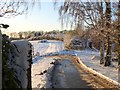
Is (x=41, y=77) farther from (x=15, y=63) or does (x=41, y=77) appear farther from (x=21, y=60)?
(x=15, y=63)

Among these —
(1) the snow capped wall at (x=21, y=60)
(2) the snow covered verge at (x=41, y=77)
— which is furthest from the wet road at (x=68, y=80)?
(1) the snow capped wall at (x=21, y=60)

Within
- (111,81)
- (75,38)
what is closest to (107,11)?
(111,81)

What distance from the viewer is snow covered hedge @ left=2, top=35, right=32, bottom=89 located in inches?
183

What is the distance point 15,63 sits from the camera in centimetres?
529

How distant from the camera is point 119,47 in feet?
55.5

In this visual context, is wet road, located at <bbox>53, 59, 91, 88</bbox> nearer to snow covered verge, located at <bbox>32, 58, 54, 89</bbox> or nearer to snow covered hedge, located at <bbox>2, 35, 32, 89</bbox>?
snow covered verge, located at <bbox>32, 58, 54, 89</bbox>

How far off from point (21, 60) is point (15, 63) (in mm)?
271

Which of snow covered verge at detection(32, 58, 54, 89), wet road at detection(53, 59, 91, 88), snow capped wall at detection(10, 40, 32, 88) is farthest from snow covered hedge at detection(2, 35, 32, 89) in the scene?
wet road at detection(53, 59, 91, 88)

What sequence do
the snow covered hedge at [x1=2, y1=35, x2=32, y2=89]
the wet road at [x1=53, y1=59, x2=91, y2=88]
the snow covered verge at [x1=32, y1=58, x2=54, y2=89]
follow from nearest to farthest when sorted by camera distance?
the snow covered hedge at [x1=2, y1=35, x2=32, y2=89] → the snow covered verge at [x1=32, y1=58, x2=54, y2=89] → the wet road at [x1=53, y1=59, x2=91, y2=88]

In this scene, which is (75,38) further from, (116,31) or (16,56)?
(16,56)

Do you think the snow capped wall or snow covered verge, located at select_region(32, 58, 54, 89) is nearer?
the snow capped wall

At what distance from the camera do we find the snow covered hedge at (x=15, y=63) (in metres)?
4.64

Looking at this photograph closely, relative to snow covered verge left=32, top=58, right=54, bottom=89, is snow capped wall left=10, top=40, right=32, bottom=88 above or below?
above

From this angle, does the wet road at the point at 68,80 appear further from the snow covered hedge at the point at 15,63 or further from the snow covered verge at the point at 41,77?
the snow covered hedge at the point at 15,63
